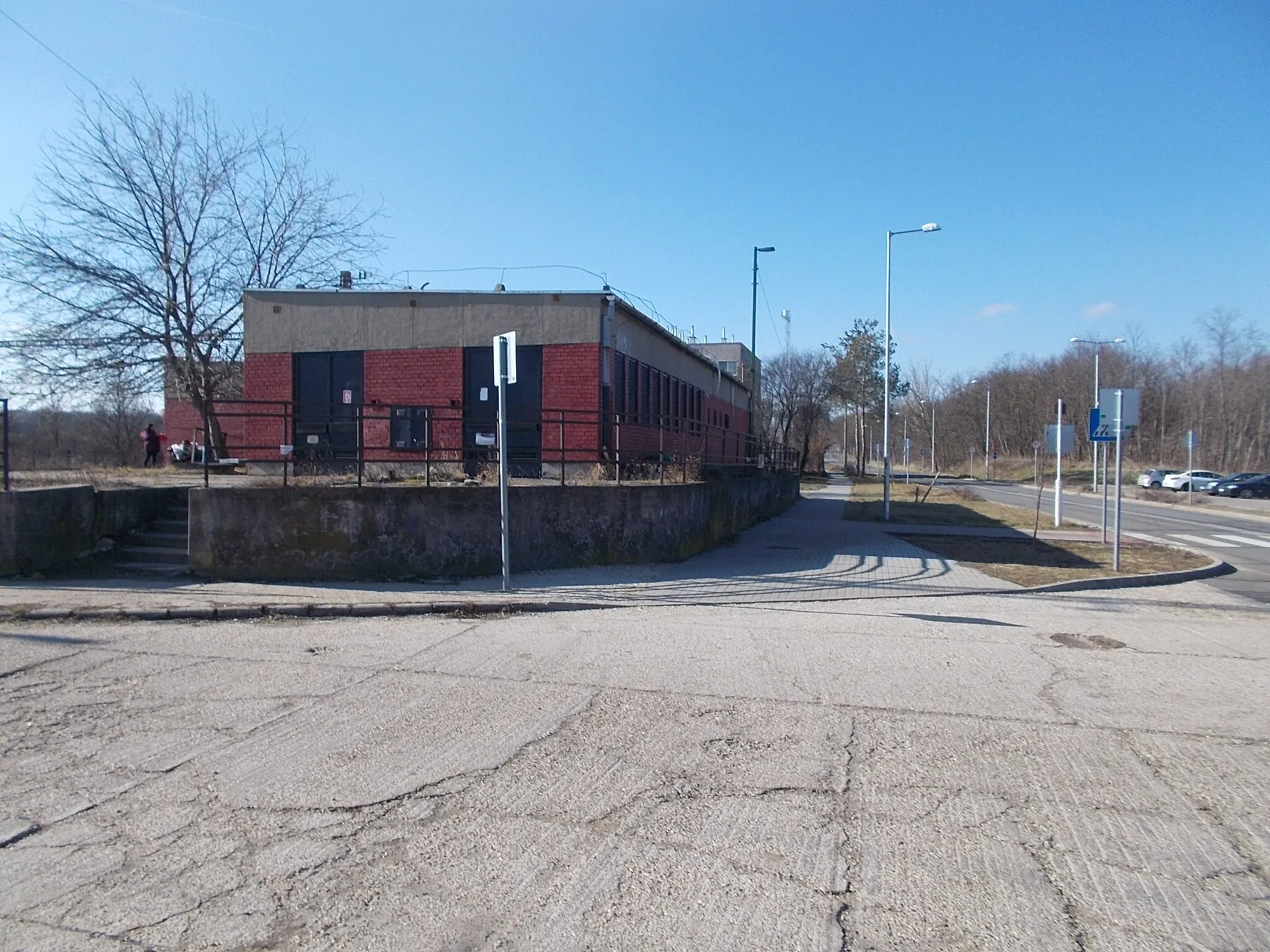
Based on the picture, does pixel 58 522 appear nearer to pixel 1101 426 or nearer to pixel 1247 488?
pixel 1101 426

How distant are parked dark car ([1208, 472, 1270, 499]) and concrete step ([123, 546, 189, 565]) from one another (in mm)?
55209

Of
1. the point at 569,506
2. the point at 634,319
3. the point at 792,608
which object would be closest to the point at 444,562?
the point at 569,506

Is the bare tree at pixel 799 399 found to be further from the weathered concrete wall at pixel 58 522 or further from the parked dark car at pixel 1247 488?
the weathered concrete wall at pixel 58 522

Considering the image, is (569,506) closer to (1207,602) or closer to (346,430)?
(346,430)

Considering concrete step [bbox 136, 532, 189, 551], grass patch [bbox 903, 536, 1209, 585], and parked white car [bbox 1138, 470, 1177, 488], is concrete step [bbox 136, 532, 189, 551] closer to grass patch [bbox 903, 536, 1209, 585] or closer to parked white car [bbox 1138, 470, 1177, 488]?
grass patch [bbox 903, 536, 1209, 585]

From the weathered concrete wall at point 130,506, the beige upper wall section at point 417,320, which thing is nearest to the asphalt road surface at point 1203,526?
the beige upper wall section at point 417,320

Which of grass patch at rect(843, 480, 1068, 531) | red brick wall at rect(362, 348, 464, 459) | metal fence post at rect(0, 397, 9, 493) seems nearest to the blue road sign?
grass patch at rect(843, 480, 1068, 531)

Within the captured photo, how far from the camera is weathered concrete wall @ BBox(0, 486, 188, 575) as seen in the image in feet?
37.4

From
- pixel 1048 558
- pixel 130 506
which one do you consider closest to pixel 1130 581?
pixel 1048 558

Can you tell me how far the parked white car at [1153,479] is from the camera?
56875mm

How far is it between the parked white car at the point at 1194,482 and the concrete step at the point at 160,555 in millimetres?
54433

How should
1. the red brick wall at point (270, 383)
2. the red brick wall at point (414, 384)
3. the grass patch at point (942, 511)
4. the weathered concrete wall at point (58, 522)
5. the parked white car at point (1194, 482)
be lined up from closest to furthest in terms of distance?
1. the weathered concrete wall at point (58, 522)
2. the red brick wall at point (414, 384)
3. the red brick wall at point (270, 383)
4. the grass patch at point (942, 511)
5. the parked white car at point (1194, 482)

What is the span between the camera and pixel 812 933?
11.0 feet

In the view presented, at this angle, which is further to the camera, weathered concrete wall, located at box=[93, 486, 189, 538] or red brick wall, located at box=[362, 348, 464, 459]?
red brick wall, located at box=[362, 348, 464, 459]
